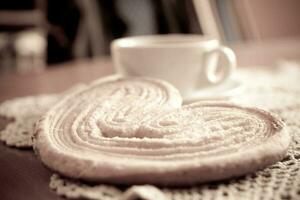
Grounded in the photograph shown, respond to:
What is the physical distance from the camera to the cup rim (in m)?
0.60

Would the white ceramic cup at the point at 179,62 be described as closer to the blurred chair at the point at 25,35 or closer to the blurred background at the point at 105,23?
the blurred background at the point at 105,23

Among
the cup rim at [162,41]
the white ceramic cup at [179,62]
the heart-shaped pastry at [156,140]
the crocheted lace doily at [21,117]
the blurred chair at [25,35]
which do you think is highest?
the cup rim at [162,41]

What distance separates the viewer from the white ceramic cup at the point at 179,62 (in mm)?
593

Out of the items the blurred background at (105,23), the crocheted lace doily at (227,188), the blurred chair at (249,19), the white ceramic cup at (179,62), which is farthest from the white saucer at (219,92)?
the blurred background at (105,23)

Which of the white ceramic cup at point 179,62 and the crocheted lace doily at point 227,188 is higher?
the white ceramic cup at point 179,62

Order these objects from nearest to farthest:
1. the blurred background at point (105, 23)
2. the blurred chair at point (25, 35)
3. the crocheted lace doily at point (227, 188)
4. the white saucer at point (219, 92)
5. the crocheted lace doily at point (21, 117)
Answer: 1. the crocheted lace doily at point (227, 188)
2. the crocheted lace doily at point (21, 117)
3. the white saucer at point (219, 92)
4. the blurred background at point (105, 23)
5. the blurred chair at point (25, 35)

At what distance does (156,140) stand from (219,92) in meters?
0.28

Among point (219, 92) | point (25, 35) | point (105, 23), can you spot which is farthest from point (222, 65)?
point (25, 35)

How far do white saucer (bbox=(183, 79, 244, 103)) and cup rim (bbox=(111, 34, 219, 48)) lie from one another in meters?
0.07

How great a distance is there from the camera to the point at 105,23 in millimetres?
2619

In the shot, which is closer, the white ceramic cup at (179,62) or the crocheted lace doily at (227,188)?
the crocheted lace doily at (227,188)

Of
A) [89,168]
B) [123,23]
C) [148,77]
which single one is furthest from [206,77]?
[123,23]

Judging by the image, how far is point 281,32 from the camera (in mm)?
2260

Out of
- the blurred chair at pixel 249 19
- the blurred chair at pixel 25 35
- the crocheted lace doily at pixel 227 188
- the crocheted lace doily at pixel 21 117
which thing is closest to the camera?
the crocheted lace doily at pixel 227 188
